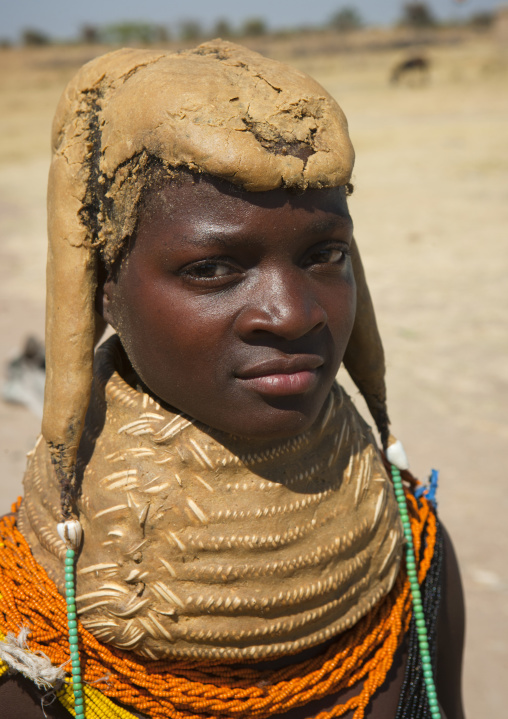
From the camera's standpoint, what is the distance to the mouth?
3.92 ft

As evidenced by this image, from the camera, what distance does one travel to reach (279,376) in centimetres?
121

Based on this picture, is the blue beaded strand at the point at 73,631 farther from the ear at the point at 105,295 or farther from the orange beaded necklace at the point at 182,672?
the ear at the point at 105,295

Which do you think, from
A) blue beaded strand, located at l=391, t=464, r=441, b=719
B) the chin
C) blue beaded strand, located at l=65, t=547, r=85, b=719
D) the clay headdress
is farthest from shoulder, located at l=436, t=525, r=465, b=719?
the clay headdress

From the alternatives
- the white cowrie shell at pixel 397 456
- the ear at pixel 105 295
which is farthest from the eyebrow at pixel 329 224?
the white cowrie shell at pixel 397 456

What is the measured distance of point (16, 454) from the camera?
14.8 feet

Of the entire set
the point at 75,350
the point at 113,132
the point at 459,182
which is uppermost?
the point at 459,182

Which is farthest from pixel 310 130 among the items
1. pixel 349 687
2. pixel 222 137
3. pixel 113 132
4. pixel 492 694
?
pixel 492 694

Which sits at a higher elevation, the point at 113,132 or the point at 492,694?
the point at 492,694

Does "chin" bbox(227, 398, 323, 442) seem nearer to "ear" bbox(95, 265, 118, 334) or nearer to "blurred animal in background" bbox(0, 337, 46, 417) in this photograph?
"ear" bbox(95, 265, 118, 334)

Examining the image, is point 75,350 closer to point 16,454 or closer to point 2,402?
point 16,454

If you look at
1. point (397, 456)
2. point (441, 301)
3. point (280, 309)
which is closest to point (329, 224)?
point (280, 309)

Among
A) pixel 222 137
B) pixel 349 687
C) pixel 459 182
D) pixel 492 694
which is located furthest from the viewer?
pixel 459 182

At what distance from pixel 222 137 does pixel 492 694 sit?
2754mm

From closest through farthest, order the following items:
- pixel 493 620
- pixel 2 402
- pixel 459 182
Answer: pixel 493 620, pixel 2 402, pixel 459 182
